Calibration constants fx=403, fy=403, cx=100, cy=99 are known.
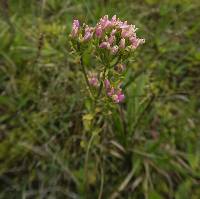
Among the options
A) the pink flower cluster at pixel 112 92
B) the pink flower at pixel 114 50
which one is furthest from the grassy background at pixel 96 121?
the pink flower at pixel 114 50

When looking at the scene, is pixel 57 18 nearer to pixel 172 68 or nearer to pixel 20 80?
pixel 20 80

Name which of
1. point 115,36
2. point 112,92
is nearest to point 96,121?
point 112,92

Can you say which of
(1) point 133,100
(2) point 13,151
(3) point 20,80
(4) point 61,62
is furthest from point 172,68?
(2) point 13,151

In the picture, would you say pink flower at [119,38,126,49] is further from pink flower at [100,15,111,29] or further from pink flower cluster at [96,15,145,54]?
pink flower at [100,15,111,29]

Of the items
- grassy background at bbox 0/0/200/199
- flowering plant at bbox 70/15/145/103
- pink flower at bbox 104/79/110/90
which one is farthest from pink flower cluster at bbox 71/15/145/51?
grassy background at bbox 0/0/200/199

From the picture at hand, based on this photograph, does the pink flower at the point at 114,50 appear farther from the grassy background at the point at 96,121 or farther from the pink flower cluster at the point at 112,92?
the grassy background at the point at 96,121

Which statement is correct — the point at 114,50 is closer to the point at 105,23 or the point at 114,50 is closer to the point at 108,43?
the point at 108,43
